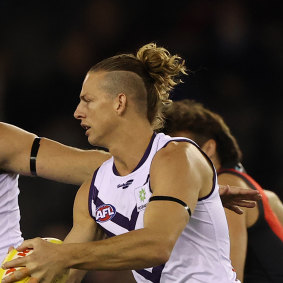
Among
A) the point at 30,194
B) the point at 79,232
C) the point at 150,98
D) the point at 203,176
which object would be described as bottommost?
the point at 30,194

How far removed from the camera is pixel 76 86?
23.3 ft

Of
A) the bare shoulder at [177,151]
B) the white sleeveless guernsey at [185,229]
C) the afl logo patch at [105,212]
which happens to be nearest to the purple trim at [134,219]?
the white sleeveless guernsey at [185,229]

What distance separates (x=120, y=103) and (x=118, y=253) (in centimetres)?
81

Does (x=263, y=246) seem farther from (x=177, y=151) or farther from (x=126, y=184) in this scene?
(x=177, y=151)

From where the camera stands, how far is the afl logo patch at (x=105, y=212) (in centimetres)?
278

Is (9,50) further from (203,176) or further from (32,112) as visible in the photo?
(203,176)

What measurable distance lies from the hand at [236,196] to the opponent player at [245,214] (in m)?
0.65

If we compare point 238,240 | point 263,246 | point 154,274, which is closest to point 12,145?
point 154,274

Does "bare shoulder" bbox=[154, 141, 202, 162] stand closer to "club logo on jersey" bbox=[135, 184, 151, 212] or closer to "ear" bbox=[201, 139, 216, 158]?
"club logo on jersey" bbox=[135, 184, 151, 212]

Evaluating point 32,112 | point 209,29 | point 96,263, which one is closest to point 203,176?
point 96,263

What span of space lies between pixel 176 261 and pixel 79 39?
5.00m

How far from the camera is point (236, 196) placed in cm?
300

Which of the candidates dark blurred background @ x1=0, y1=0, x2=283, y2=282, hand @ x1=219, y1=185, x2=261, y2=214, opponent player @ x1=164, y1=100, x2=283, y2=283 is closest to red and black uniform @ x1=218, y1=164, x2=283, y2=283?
opponent player @ x1=164, y1=100, x2=283, y2=283

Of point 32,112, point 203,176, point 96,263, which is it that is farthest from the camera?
point 32,112
